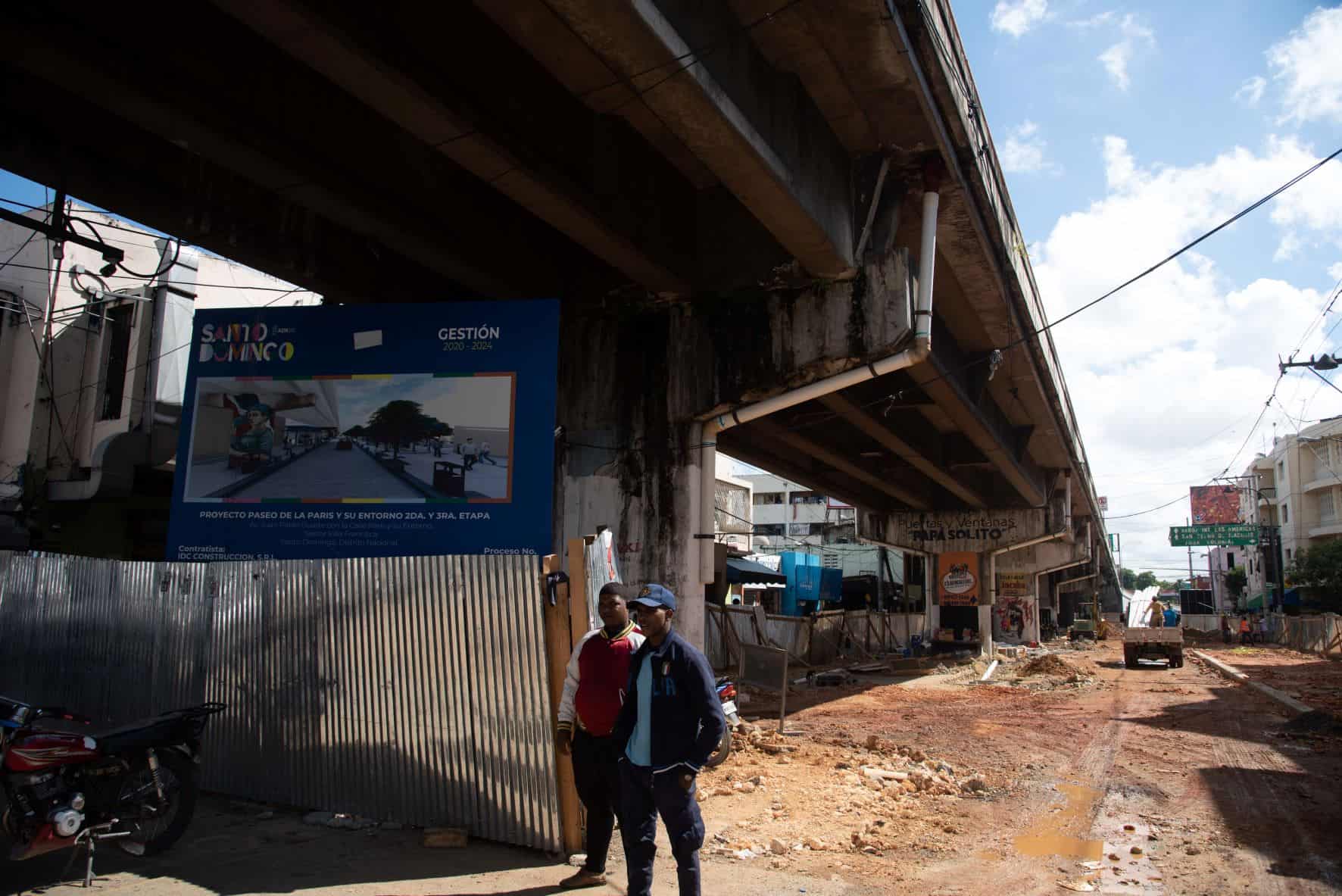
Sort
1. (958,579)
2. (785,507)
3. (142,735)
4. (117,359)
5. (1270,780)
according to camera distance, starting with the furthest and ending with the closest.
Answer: (785,507)
(958,579)
(117,359)
(1270,780)
(142,735)

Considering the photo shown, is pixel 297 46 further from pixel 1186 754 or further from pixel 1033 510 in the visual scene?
pixel 1033 510

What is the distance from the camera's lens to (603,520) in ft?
31.5

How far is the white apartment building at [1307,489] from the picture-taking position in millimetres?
52469

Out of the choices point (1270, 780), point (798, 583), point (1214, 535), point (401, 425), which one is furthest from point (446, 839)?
point (1214, 535)

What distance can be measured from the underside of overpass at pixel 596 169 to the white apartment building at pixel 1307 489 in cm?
5250

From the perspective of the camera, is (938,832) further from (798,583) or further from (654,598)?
(798,583)

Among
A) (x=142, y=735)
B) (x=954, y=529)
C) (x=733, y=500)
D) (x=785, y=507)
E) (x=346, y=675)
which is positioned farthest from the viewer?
(x=785, y=507)

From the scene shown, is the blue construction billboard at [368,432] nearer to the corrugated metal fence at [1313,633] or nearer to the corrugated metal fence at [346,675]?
the corrugated metal fence at [346,675]

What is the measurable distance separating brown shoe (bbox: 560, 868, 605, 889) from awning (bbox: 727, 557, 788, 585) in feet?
78.1

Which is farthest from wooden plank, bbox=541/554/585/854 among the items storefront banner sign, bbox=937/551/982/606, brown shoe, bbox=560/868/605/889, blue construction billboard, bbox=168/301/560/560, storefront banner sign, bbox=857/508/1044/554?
storefront banner sign, bbox=937/551/982/606

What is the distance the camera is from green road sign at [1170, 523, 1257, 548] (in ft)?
179

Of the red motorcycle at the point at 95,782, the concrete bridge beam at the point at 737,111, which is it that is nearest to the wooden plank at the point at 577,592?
the red motorcycle at the point at 95,782

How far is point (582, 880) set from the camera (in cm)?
497

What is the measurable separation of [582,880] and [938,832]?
2866mm
